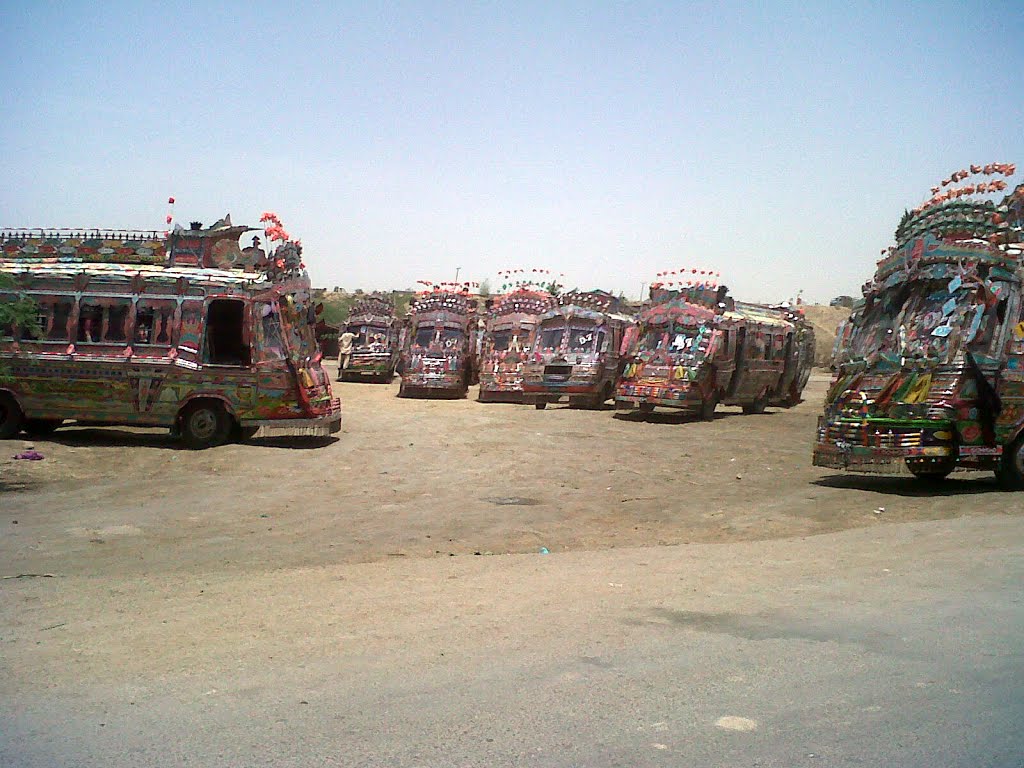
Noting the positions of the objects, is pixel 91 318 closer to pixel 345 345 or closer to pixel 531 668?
pixel 531 668

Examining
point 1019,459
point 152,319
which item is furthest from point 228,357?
point 1019,459

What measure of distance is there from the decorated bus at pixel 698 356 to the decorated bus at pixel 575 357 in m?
0.95

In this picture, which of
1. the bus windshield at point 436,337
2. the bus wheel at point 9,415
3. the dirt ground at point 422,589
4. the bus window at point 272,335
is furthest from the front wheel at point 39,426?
the bus windshield at point 436,337

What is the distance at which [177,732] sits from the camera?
4.45 meters

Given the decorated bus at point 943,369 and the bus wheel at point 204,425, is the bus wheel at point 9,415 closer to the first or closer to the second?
the bus wheel at point 204,425

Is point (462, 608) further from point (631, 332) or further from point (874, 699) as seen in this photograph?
point (631, 332)

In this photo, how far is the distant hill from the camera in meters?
57.3

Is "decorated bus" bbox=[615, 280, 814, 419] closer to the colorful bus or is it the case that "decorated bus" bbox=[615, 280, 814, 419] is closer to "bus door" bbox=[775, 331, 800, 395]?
"bus door" bbox=[775, 331, 800, 395]

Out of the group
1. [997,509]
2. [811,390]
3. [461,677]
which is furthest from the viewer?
[811,390]

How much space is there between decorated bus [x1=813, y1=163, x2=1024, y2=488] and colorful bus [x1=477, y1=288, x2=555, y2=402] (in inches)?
576

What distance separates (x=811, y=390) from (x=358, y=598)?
32514 mm

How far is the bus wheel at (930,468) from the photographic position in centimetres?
1257

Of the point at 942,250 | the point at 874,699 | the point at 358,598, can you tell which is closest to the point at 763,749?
the point at 874,699

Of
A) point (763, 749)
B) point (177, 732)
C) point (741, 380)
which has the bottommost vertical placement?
point (177, 732)
